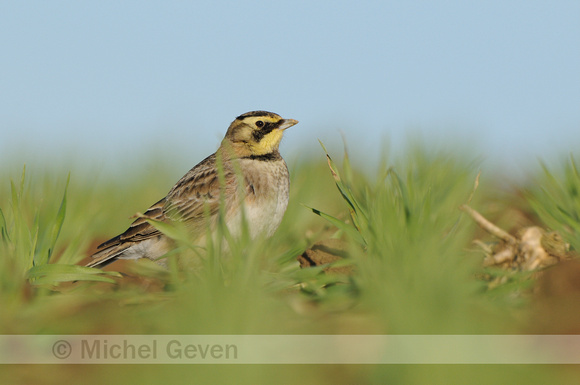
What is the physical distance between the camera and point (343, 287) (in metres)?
6.16

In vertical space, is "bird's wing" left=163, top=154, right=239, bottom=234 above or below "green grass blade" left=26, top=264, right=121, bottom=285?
above

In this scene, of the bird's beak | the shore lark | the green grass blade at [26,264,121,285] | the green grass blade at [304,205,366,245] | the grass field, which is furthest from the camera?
the bird's beak

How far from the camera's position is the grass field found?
4586 mm

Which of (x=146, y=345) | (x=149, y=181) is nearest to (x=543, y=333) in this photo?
(x=146, y=345)

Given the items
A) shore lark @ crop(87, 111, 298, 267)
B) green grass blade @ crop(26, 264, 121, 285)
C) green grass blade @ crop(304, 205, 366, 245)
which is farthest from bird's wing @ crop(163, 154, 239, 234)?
green grass blade @ crop(26, 264, 121, 285)

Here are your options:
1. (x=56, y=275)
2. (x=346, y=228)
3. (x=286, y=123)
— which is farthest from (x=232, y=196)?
(x=56, y=275)

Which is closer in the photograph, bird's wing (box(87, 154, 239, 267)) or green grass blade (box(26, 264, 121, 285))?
green grass blade (box(26, 264, 121, 285))

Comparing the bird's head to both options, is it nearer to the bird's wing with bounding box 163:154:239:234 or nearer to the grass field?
the bird's wing with bounding box 163:154:239:234

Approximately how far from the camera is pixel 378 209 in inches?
270

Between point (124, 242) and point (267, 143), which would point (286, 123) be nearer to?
point (267, 143)

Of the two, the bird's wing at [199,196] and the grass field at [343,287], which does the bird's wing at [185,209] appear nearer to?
the bird's wing at [199,196]

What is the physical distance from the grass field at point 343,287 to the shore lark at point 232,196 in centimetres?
36

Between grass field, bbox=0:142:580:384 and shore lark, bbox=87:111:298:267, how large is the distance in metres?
0.36

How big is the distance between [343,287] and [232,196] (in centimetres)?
230
